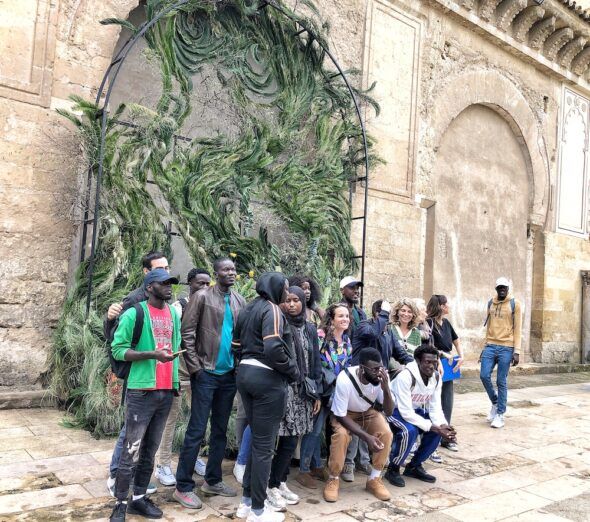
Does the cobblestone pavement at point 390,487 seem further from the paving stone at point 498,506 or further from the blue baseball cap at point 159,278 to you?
the blue baseball cap at point 159,278

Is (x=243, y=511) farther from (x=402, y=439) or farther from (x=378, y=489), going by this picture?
(x=402, y=439)

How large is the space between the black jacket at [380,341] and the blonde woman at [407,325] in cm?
9

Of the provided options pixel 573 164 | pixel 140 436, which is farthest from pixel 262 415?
pixel 573 164

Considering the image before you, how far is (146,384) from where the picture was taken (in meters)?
3.09

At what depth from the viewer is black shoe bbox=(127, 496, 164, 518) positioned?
10.5ft

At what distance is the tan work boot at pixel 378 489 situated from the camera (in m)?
3.83

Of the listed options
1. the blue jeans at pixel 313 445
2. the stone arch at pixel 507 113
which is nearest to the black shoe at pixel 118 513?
the blue jeans at pixel 313 445

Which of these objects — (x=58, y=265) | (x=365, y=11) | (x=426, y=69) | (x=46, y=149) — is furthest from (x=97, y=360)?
(x=426, y=69)

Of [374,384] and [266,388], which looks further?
[374,384]

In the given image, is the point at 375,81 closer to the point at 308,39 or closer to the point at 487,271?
the point at 308,39

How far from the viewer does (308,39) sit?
7.74m

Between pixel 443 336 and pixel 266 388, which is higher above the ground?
pixel 443 336

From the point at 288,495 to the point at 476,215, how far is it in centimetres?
829

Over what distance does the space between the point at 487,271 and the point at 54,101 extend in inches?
327
